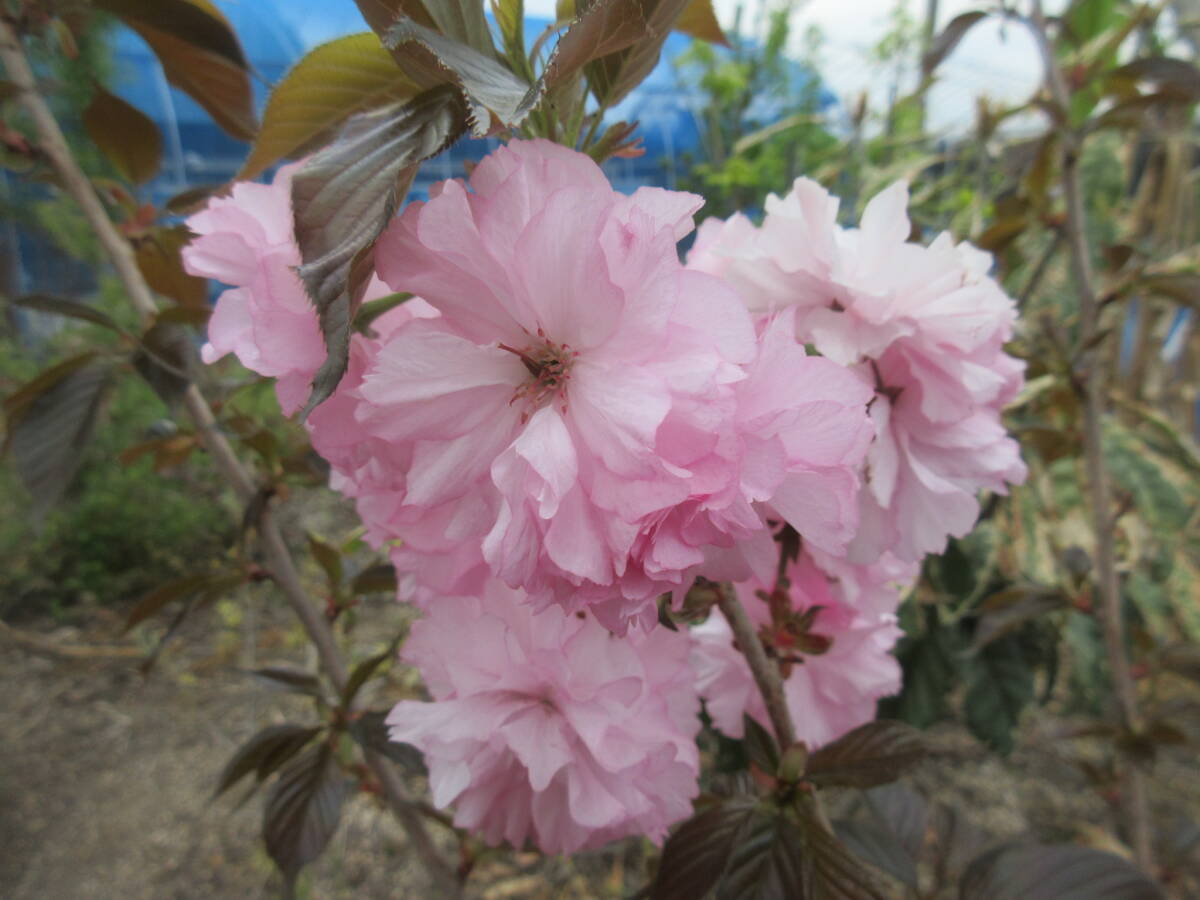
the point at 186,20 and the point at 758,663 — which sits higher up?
the point at 186,20

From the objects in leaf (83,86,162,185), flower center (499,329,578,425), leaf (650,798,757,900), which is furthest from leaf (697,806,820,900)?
leaf (83,86,162,185)

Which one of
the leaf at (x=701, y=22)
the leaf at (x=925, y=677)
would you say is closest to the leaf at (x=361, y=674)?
the leaf at (x=701, y=22)

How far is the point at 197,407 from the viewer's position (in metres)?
0.57

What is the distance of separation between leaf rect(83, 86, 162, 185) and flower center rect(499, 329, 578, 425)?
553mm

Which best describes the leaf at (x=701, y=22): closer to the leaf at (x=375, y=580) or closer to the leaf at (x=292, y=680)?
the leaf at (x=375, y=580)

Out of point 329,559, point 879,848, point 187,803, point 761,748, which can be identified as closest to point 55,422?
point 329,559

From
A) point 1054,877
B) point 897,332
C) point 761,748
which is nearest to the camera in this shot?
point 897,332

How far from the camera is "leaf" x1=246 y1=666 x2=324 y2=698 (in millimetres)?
604

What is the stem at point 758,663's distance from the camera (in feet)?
1.12

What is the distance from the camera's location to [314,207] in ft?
0.71

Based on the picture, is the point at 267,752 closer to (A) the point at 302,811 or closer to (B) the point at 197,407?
(A) the point at 302,811

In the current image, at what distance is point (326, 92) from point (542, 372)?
0.14 m

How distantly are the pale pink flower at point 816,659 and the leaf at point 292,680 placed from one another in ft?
1.14

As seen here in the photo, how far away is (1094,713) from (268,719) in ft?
5.25
